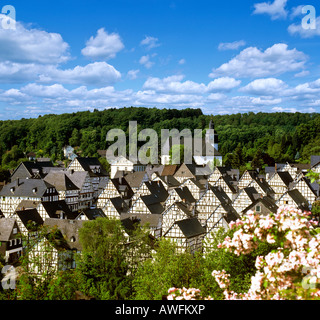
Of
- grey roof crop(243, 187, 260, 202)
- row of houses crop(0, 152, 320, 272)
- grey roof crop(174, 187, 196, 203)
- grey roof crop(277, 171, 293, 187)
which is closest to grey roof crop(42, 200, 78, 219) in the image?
row of houses crop(0, 152, 320, 272)

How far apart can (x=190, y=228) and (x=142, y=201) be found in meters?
9.61

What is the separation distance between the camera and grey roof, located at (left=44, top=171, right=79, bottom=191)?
48.9 m

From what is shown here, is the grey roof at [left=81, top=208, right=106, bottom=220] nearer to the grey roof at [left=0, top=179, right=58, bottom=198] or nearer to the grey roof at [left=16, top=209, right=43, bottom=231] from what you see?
the grey roof at [left=16, top=209, right=43, bottom=231]

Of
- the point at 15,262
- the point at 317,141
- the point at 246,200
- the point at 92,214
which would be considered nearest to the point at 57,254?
the point at 15,262

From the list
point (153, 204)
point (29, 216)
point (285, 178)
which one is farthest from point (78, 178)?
point (285, 178)

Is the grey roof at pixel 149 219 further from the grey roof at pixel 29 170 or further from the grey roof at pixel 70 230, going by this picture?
the grey roof at pixel 29 170

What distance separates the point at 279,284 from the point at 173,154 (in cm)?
6947

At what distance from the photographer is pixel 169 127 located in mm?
111750

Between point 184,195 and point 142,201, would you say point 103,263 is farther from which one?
point 184,195

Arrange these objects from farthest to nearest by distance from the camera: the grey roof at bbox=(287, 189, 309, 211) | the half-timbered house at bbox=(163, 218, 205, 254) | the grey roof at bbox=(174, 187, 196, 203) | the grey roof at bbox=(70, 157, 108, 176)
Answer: the grey roof at bbox=(70, 157, 108, 176), the grey roof at bbox=(174, 187, 196, 203), the grey roof at bbox=(287, 189, 309, 211), the half-timbered house at bbox=(163, 218, 205, 254)

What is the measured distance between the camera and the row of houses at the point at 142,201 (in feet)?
104

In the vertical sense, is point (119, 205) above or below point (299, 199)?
below

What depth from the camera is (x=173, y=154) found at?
75.8 m
